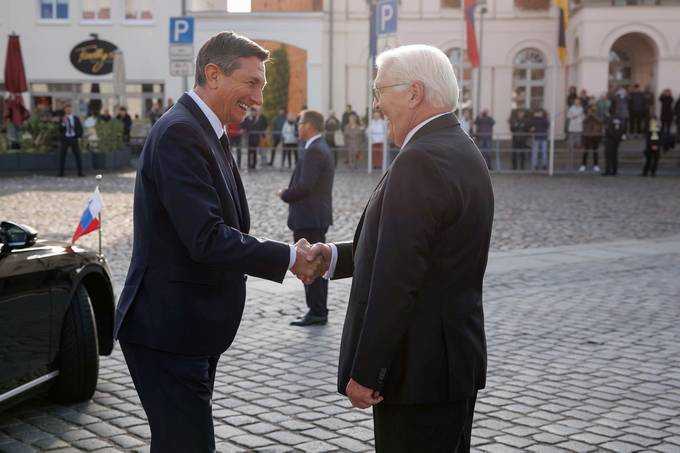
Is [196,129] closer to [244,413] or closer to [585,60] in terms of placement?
[244,413]

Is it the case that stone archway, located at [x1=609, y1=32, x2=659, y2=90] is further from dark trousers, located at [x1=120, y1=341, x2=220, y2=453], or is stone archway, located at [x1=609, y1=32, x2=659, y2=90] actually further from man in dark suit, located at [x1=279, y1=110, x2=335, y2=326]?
dark trousers, located at [x1=120, y1=341, x2=220, y2=453]

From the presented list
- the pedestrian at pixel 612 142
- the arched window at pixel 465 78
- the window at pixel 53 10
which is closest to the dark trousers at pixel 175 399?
the pedestrian at pixel 612 142

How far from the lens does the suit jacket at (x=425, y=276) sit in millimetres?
2910

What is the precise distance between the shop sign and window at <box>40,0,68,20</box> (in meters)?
1.78

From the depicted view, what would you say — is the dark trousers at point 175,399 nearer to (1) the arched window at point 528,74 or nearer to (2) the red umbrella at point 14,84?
(2) the red umbrella at point 14,84

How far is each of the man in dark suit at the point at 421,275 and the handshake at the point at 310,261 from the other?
429 millimetres

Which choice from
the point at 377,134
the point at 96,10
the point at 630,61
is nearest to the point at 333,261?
the point at 377,134

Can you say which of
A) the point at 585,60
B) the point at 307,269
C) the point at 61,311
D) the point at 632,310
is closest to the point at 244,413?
the point at 61,311

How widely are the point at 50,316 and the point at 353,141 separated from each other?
82.5 feet

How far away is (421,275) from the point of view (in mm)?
2928

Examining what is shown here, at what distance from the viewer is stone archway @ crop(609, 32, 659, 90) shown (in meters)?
39.2

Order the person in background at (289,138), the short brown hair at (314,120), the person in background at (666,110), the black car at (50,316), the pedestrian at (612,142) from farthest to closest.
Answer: the person in background at (666,110) → the person in background at (289,138) → the pedestrian at (612,142) → the short brown hair at (314,120) → the black car at (50,316)

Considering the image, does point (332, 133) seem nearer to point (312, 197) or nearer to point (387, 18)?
point (387, 18)

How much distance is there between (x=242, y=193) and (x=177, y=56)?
1420 cm
